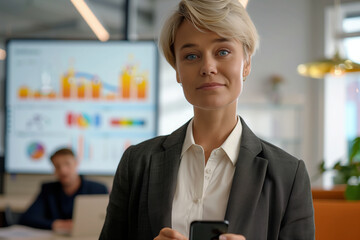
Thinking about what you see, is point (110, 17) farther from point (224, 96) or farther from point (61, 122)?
point (224, 96)

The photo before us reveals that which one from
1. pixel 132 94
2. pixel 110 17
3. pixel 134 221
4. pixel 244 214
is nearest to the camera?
pixel 244 214

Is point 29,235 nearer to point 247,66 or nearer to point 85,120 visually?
point 85,120

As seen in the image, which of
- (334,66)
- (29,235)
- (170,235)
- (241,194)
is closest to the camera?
(170,235)

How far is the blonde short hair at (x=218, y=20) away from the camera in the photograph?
1129mm

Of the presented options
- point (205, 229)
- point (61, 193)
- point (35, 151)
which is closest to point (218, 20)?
point (205, 229)

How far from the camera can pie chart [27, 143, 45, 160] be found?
526cm

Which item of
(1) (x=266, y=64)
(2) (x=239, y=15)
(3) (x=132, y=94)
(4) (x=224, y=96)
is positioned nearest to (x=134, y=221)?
(4) (x=224, y=96)

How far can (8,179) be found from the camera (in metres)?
5.28

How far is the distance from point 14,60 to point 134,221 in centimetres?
459

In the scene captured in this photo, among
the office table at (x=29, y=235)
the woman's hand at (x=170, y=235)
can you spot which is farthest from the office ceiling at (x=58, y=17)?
the woman's hand at (x=170, y=235)

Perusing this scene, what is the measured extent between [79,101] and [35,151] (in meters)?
0.76

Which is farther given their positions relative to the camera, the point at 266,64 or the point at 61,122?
the point at 266,64

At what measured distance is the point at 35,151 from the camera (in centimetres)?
527

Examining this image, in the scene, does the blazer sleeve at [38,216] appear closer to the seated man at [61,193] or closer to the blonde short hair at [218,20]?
the seated man at [61,193]
